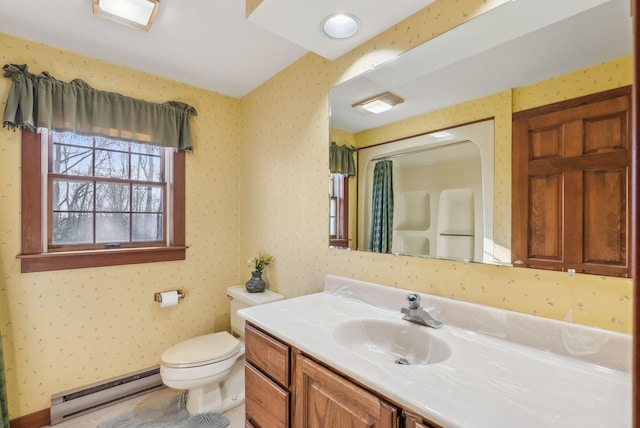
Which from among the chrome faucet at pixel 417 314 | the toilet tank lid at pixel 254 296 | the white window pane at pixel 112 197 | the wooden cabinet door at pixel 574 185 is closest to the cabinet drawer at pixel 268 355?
the chrome faucet at pixel 417 314

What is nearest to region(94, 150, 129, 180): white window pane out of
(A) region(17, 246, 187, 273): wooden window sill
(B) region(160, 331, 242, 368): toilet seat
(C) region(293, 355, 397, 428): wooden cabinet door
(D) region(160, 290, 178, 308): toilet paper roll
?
(A) region(17, 246, 187, 273): wooden window sill

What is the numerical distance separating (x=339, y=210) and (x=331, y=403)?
1.03 m

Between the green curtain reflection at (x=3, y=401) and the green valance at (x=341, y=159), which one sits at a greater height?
the green valance at (x=341, y=159)

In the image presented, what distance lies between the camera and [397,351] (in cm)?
126

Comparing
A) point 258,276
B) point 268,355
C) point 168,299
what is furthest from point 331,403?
point 168,299

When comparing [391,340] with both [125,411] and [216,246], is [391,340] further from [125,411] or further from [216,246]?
[125,411]

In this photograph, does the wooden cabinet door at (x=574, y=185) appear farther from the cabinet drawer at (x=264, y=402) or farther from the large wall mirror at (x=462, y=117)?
the cabinet drawer at (x=264, y=402)

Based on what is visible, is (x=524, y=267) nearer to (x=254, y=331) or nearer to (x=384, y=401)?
(x=384, y=401)

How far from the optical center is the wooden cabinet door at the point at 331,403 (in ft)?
2.67

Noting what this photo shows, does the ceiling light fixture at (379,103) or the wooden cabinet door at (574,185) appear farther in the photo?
the ceiling light fixture at (379,103)

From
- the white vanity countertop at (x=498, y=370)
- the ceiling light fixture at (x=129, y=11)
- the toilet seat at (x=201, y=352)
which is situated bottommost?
the toilet seat at (x=201, y=352)

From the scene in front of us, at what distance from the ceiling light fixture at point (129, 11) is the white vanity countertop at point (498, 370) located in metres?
1.64

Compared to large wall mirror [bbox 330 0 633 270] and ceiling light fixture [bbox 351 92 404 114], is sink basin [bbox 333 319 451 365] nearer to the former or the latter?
large wall mirror [bbox 330 0 633 270]

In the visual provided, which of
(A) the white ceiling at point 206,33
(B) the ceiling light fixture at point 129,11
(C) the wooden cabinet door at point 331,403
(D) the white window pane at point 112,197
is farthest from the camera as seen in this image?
(D) the white window pane at point 112,197
